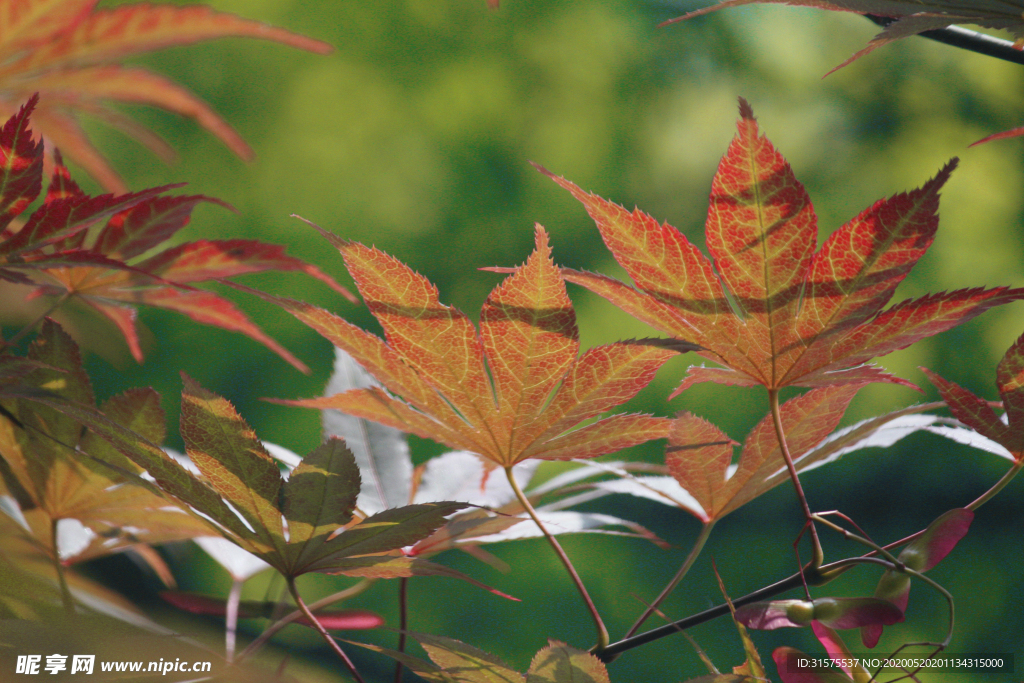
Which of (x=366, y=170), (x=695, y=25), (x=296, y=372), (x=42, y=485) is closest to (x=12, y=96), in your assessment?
(x=42, y=485)

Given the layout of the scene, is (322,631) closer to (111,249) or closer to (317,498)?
(317,498)

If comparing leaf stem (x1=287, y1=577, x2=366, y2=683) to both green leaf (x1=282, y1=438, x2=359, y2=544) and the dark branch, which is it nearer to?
green leaf (x1=282, y1=438, x2=359, y2=544)

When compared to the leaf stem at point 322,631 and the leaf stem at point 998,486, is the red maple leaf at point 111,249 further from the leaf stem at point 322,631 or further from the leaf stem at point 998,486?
the leaf stem at point 998,486

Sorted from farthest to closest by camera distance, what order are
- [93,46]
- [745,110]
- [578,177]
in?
[578,177], [93,46], [745,110]

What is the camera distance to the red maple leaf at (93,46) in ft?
0.95

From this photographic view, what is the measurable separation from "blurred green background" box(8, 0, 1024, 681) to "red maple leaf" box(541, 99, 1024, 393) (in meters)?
0.60

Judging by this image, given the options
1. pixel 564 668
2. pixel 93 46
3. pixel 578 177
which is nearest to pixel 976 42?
pixel 564 668

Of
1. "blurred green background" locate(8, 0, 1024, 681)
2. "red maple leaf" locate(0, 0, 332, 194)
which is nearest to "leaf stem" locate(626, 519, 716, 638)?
"red maple leaf" locate(0, 0, 332, 194)

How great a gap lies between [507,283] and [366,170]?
0.89 metres

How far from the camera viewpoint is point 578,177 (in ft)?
3.23

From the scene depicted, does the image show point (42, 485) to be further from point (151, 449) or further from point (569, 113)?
point (569, 113)

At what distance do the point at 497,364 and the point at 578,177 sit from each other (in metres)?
0.84

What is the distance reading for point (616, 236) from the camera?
19 centimetres

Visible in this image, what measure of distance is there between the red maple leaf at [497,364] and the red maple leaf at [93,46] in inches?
6.3
